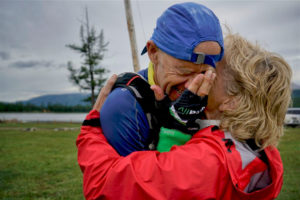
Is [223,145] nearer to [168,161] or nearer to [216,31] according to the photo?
[168,161]

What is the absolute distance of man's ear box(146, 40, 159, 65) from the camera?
225 centimetres

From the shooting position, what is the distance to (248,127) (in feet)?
6.52

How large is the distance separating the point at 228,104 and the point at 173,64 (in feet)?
1.93

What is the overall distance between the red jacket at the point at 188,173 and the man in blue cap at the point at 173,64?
0.72 ft

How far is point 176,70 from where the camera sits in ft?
6.89

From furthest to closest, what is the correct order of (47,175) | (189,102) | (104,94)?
(47,175) < (104,94) < (189,102)

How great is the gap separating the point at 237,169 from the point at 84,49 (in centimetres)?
4379

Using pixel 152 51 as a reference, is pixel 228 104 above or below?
below

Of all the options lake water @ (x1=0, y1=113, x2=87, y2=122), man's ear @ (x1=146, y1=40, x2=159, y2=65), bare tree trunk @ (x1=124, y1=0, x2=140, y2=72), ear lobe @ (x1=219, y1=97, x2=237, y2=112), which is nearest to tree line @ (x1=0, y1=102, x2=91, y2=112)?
lake water @ (x1=0, y1=113, x2=87, y2=122)

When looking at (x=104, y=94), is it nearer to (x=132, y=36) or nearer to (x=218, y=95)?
(x=218, y=95)

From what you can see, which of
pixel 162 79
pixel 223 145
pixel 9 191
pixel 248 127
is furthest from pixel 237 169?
pixel 9 191

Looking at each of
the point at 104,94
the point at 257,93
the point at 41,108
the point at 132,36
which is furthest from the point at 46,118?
the point at 257,93

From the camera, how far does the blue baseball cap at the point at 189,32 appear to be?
1.93 m

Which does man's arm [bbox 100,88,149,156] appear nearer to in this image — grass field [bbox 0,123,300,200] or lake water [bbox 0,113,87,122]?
grass field [bbox 0,123,300,200]
